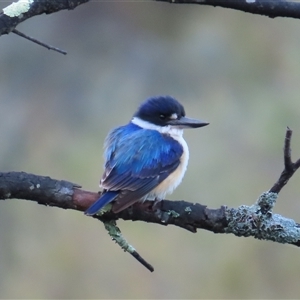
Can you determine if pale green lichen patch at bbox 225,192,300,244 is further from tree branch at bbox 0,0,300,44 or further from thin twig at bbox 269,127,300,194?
tree branch at bbox 0,0,300,44

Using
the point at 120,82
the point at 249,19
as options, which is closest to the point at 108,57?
the point at 120,82

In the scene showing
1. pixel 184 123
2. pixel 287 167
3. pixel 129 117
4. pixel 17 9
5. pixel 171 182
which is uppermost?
pixel 17 9

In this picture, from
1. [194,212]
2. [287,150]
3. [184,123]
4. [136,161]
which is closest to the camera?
[287,150]

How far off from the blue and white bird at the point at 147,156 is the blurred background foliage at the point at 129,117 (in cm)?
195

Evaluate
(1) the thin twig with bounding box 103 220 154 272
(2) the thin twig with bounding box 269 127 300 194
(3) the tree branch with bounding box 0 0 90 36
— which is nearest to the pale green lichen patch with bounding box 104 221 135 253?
(1) the thin twig with bounding box 103 220 154 272

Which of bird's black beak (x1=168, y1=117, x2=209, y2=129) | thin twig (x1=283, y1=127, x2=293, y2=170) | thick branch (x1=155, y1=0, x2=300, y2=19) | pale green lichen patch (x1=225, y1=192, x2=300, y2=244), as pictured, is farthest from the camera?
bird's black beak (x1=168, y1=117, x2=209, y2=129)

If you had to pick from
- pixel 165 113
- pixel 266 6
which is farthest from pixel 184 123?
pixel 266 6

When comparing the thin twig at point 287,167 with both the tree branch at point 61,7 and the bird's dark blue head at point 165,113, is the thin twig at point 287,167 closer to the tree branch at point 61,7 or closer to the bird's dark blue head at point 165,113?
the tree branch at point 61,7

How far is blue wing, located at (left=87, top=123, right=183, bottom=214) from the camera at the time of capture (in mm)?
2316

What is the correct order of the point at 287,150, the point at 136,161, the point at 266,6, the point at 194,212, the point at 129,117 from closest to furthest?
the point at 287,150 → the point at 194,212 → the point at 266,6 → the point at 136,161 → the point at 129,117

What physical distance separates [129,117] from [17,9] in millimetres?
2934

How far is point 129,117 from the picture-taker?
4969mm

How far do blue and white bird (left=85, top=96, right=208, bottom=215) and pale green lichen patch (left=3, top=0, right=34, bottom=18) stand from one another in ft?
2.06

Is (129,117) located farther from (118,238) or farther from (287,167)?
(287,167)
